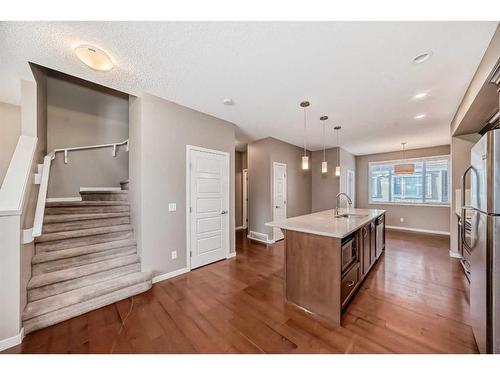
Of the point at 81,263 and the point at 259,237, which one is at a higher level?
the point at 81,263

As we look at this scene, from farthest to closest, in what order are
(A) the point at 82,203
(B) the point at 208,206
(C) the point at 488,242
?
(B) the point at 208,206
(A) the point at 82,203
(C) the point at 488,242

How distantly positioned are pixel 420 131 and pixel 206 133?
191 inches

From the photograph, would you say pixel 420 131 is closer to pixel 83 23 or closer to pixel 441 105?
pixel 441 105

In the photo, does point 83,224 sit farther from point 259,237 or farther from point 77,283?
point 259,237

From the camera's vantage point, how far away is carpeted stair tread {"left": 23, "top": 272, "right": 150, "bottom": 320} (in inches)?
70.2

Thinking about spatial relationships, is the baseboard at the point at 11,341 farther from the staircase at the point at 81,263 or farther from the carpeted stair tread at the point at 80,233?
the carpeted stair tread at the point at 80,233

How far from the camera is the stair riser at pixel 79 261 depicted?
207cm

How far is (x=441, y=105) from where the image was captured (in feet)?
9.73

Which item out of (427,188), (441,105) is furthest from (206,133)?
(427,188)

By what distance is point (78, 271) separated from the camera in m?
2.21

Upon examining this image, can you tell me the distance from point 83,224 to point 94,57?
83.0 inches

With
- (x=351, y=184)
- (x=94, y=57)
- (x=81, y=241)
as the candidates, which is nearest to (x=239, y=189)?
(x=351, y=184)

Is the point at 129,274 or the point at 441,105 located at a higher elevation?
the point at 441,105
